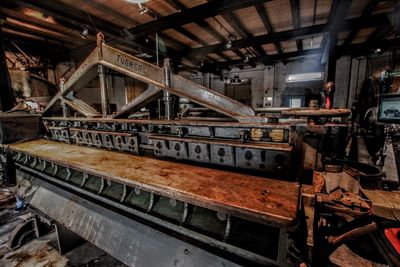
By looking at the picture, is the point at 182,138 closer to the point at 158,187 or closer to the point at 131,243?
the point at 158,187

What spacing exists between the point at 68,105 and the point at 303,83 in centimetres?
1198

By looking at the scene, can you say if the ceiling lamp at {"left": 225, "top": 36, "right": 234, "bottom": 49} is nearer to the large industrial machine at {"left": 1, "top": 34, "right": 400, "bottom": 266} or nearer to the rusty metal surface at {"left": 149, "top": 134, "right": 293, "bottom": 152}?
the large industrial machine at {"left": 1, "top": 34, "right": 400, "bottom": 266}

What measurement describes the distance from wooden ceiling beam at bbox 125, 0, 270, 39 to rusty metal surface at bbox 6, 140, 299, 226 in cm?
360

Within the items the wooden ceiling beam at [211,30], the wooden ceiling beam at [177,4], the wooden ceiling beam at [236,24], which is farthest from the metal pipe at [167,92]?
the wooden ceiling beam at [211,30]

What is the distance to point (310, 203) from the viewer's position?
130 centimetres

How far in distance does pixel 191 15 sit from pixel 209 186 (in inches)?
170

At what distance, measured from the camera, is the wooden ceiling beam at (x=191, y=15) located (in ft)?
12.4

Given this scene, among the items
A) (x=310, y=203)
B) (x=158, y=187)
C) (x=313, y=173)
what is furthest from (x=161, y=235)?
(x=313, y=173)

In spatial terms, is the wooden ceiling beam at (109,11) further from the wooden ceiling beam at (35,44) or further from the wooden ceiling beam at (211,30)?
the wooden ceiling beam at (35,44)

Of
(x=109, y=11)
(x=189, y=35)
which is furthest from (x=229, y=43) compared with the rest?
(x=109, y=11)

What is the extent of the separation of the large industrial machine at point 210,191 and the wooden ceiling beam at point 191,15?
8.80 ft

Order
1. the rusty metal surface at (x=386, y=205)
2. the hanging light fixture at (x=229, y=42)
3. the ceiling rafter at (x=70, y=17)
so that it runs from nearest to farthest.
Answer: the rusty metal surface at (x=386, y=205)
the ceiling rafter at (x=70, y=17)
the hanging light fixture at (x=229, y=42)

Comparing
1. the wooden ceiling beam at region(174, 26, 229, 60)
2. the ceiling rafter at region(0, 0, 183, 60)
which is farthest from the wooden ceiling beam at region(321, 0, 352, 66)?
the ceiling rafter at region(0, 0, 183, 60)

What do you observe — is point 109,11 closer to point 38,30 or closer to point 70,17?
point 70,17
